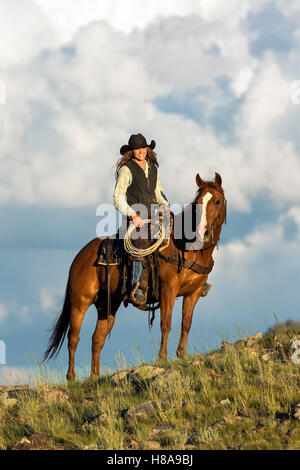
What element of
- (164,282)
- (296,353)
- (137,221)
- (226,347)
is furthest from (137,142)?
(296,353)

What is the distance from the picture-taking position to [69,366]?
40.7ft

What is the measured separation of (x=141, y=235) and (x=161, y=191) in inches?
44.2

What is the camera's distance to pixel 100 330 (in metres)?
12.8

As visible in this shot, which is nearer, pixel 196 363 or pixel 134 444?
pixel 134 444

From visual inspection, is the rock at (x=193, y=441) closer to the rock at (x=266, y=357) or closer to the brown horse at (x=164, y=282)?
the rock at (x=266, y=357)

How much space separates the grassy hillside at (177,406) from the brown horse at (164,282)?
1.16m

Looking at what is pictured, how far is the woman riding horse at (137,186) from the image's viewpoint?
11.5 meters

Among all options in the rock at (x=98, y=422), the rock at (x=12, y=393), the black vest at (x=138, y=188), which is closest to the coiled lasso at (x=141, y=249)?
the black vest at (x=138, y=188)

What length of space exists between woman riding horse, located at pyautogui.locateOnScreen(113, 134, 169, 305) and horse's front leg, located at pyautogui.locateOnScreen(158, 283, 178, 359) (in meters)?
0.55

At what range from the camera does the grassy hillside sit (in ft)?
23.9

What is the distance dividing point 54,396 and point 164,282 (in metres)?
2.92

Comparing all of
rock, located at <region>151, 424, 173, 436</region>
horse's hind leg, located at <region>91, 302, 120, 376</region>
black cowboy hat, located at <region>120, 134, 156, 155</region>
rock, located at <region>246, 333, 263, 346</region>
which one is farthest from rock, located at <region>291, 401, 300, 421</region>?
black cowboy hat, located at <region>120, 134, 156, 155</region>

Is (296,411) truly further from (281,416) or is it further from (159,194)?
(159,194)
